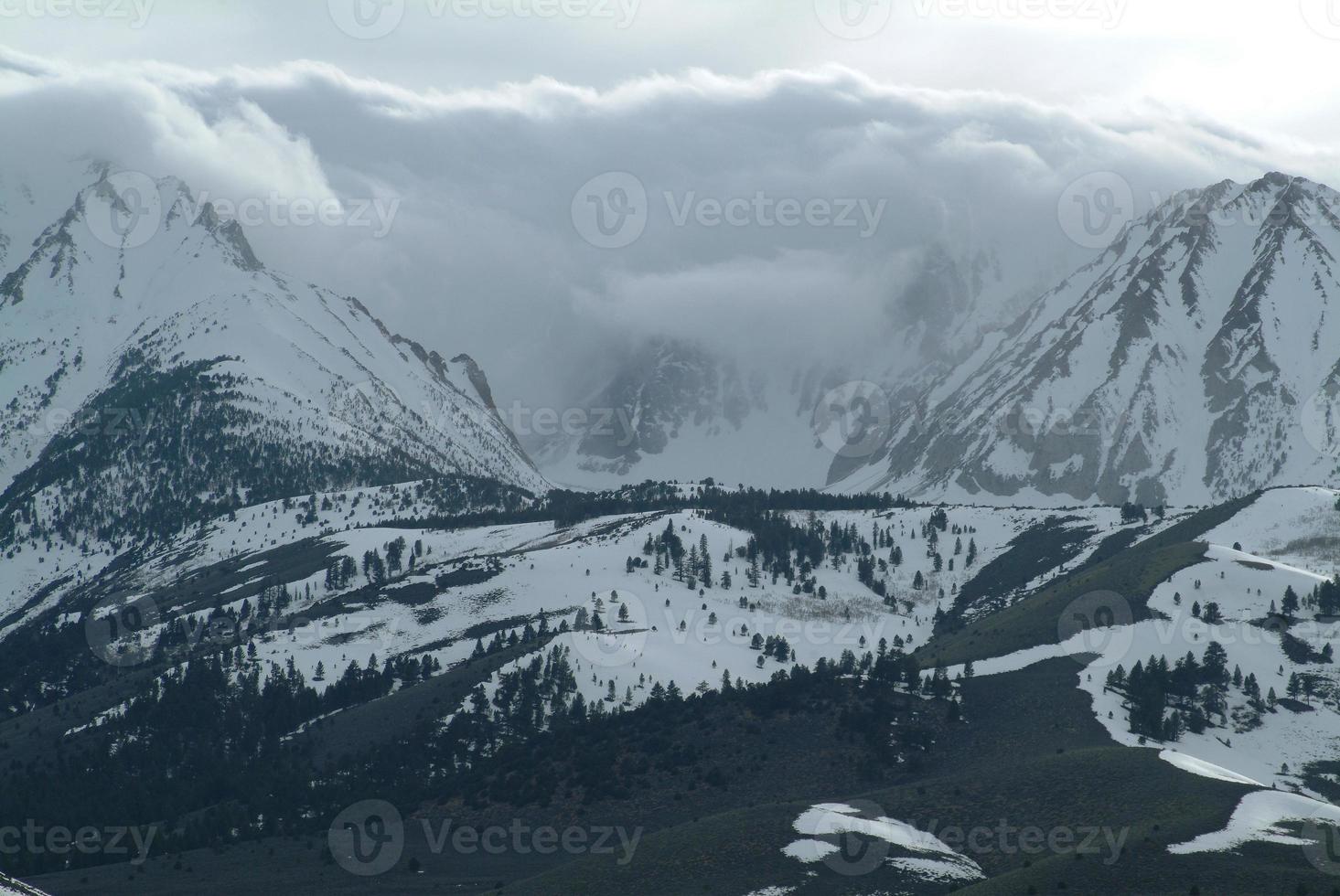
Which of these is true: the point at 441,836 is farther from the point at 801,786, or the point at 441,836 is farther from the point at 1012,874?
the point at 1012,874

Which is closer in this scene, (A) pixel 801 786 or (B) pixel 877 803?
(B) pixel 877 803

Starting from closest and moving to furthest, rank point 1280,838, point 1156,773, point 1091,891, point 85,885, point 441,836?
point 1091,891
point 1280,838
point 1156,773
point 85,885
point 441,836

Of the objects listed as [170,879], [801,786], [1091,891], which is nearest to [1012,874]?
[1091,891]

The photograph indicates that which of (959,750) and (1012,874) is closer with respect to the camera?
(1012,874)

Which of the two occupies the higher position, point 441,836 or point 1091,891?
point 1091,891

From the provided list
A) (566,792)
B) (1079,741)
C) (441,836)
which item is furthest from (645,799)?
(1079,741)

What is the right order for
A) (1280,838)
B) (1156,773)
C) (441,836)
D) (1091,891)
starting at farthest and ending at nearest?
1. (441,836)
2. (1156,773)
3. (1280,838)
4. (1091,891)

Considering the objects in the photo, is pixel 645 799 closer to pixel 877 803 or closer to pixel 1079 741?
pixel 877 803

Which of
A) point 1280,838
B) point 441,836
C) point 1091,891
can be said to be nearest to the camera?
point 1091,891

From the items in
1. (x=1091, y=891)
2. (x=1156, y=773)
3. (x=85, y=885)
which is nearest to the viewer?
(x=1091, y=891)
